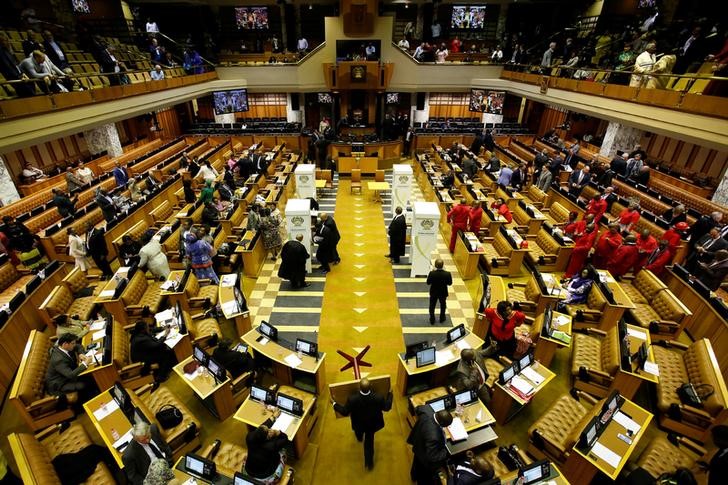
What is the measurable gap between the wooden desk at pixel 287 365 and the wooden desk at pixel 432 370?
123cm

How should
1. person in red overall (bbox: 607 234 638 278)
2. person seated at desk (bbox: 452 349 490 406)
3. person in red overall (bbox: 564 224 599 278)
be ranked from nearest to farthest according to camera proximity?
person seated at desk (bbox: 452 349 490 406) < person in red overall (bbox: 607 234 638 278) < person in red overall (bbox: 564 224 599 278)

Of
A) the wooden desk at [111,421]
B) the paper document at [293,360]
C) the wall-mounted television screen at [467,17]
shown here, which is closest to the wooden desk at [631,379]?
the paper document at [293,360]

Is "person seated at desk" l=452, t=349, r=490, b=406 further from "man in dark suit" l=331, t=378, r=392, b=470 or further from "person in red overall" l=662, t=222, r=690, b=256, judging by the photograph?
"person in red overall" l=662, t=222, r=690, b=256

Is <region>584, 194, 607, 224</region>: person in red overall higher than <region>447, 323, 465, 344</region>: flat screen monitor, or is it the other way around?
<region>584, 194, 607, 224</region>: person in red overall

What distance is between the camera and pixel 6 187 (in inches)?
404

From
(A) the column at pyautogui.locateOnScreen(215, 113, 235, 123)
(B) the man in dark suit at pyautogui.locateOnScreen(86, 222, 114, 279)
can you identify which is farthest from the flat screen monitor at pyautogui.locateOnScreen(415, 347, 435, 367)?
(A) the column at pyautogui.locateOnScreen(215, 113, 235, 123)

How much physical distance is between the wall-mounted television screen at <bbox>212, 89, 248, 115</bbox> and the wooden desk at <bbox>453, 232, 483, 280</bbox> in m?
14.2

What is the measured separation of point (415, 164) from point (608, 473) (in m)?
14.6

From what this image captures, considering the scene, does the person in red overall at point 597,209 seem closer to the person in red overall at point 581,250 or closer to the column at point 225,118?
the person in red overall at point 581,250

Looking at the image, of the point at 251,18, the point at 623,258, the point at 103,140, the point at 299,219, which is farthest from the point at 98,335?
the point at 251,18

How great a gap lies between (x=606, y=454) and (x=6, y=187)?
591 inches

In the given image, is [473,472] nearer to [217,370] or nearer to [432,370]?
[432,370]

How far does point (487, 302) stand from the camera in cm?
623

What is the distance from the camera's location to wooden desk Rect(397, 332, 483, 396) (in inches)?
205
